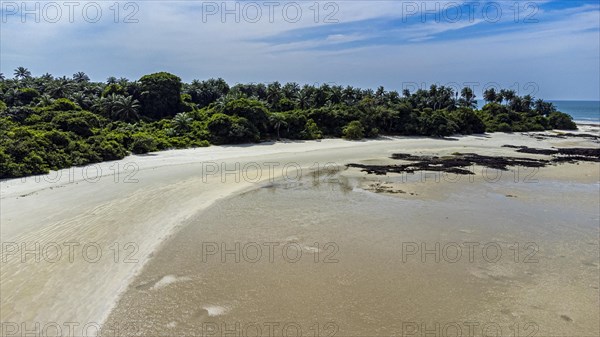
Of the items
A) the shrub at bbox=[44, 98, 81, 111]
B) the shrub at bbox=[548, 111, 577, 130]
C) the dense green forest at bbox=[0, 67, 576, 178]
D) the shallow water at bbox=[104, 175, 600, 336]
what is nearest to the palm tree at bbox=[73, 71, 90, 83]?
the dense green forest at bbox=[0, 67, 576, 178]

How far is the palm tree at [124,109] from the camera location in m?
44.7

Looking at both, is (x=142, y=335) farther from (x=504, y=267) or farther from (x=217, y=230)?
(x=504, y=267)

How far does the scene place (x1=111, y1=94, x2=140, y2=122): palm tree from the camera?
147 ft

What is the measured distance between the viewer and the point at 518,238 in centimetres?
1590

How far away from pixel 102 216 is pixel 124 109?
3233cm

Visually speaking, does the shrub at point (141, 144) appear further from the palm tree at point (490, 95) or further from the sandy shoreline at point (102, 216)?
the palm tree at point (490, 95)

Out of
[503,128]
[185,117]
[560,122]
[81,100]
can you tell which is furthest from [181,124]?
[560,122]

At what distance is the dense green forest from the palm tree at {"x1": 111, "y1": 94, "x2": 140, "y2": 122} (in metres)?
0.12

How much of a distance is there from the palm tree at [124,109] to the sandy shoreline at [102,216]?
45.7 feet

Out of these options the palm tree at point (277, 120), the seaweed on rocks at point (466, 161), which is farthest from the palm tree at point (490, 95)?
the palm tree at point (277, 120)

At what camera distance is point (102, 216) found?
54.5ft

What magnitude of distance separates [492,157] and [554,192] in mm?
15441

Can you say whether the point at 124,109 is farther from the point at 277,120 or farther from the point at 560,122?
the point at 560,122

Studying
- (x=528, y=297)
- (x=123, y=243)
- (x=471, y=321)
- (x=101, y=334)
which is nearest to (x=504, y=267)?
(x=528, y=297)
